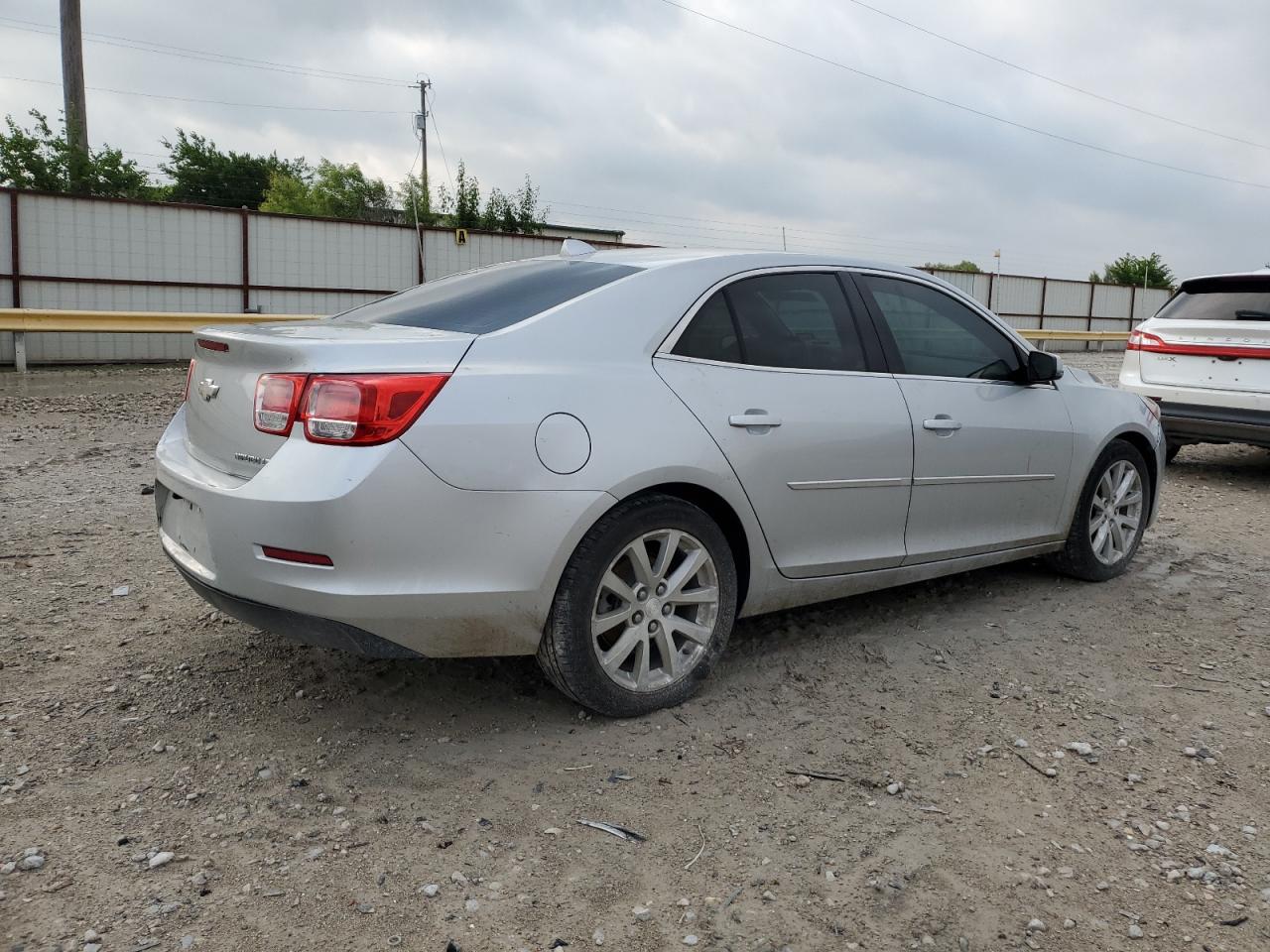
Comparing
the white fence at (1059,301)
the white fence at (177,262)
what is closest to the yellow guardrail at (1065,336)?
the white fence at (1059,301)

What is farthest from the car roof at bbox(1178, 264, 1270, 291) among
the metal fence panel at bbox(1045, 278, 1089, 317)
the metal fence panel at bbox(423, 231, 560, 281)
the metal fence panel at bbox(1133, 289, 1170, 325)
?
the metal fence panel at bbox(1133, 289, 1170, 325)

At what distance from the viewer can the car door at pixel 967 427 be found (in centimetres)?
427

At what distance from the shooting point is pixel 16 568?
190 inches

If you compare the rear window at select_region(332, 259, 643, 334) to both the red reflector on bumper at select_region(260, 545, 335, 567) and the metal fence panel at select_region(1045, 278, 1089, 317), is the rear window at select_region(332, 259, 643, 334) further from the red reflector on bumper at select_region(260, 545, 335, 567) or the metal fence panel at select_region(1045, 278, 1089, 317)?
the metal fence panel at select_region(1045, 278, 1089, 317)

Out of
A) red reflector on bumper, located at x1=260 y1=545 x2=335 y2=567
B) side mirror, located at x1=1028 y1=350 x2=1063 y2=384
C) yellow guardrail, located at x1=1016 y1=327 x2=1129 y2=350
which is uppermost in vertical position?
yellow guardrail, located at x1=1016 y1=327 x2=1129 y2=350

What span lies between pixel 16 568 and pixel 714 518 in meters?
3.27

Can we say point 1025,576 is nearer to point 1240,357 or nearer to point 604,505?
point 604,505

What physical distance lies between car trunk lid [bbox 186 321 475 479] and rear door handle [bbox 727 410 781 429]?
0.93 meters

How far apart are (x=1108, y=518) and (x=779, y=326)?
2461mm

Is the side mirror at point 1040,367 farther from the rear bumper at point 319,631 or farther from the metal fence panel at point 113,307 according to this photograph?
the metal fence panel at point 113,307

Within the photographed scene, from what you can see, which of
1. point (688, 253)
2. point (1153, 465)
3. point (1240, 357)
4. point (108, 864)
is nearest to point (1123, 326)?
point (1240, 357)

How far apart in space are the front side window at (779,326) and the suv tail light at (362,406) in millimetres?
981

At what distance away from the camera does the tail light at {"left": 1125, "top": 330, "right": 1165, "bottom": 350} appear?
8422 millimetres

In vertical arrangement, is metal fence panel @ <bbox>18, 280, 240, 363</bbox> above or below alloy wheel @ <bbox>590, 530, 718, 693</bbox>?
above
